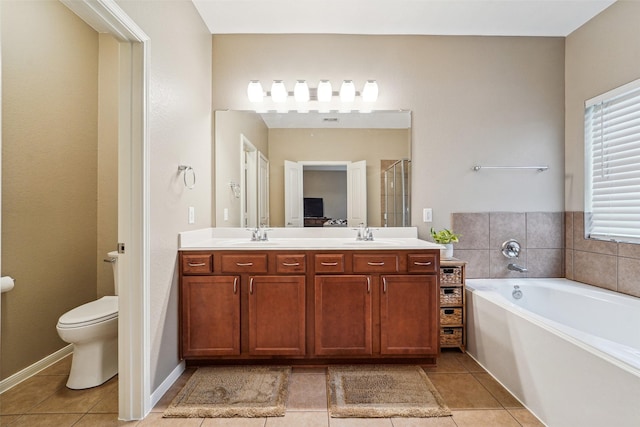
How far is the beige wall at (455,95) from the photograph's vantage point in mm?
2859

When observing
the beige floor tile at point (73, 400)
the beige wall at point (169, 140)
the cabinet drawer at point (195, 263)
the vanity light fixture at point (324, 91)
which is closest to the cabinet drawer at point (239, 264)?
the cabinet drawer at point (195, 263)

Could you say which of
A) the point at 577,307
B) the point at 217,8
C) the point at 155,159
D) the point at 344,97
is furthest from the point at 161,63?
the point at 577,307

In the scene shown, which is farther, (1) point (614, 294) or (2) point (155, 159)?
(1) point (614, 294)

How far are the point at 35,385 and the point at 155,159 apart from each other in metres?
1.67

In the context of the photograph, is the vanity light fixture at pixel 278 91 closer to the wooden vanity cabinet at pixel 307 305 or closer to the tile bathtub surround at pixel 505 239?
the wooden vanity cabinet at pixel 307 305

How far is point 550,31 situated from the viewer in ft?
9.21

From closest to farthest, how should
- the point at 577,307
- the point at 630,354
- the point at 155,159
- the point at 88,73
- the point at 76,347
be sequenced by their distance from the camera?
the point at 630,354 → the point at 155,159 → the point at 76,347 → the point at 577,307 → the point at 88,73

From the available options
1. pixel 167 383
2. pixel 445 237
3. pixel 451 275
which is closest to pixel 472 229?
pixel 445 237

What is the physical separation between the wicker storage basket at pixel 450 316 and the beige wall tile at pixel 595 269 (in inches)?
43.2

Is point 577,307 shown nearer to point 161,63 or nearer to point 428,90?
point 428,90

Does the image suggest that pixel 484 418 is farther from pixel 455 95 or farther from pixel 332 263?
pixel 455 95

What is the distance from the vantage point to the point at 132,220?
1796 mm

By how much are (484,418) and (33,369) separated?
287cm

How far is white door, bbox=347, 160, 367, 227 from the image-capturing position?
9.35 feet
